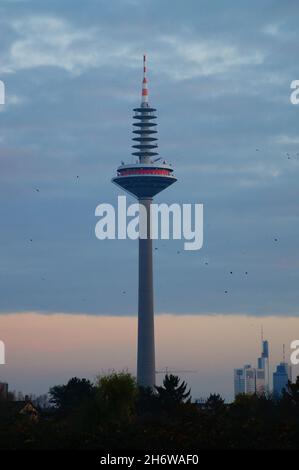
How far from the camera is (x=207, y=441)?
403ft
